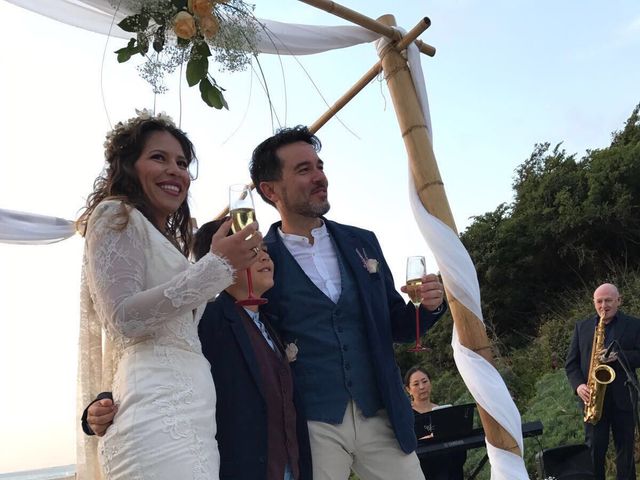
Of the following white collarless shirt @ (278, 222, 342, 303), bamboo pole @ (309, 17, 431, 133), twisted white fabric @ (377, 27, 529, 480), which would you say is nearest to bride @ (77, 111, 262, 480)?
white collarless shirt @ (278, 222, 342, 303)

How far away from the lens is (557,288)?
1457 centimetres

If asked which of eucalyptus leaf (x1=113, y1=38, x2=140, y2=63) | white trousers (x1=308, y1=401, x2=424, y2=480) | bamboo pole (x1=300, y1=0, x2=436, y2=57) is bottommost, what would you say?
white trousers (x1=308, y1=401, x2=424, y2=480)

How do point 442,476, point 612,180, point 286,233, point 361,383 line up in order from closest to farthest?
point 361,383 → point 286,233 → point 442,476 → point 612,180

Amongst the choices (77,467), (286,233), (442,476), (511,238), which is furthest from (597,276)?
(77,467)

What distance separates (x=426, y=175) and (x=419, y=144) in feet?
0.57

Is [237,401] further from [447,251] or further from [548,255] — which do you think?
[548,255]

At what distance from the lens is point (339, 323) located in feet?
8.19

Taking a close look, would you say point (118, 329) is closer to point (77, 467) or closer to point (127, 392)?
point (127, 392)

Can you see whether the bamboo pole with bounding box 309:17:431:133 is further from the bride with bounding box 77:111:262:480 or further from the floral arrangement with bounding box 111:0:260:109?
the bride with bounding box 77:111:262:480

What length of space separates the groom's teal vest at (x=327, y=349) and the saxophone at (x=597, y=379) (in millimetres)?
3794

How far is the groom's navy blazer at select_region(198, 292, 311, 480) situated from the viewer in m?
2.00

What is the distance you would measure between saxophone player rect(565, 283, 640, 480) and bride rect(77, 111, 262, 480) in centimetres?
458

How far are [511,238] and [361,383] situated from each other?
1343 centimetres

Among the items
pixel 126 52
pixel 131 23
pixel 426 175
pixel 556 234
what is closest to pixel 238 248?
pixel 126 52
